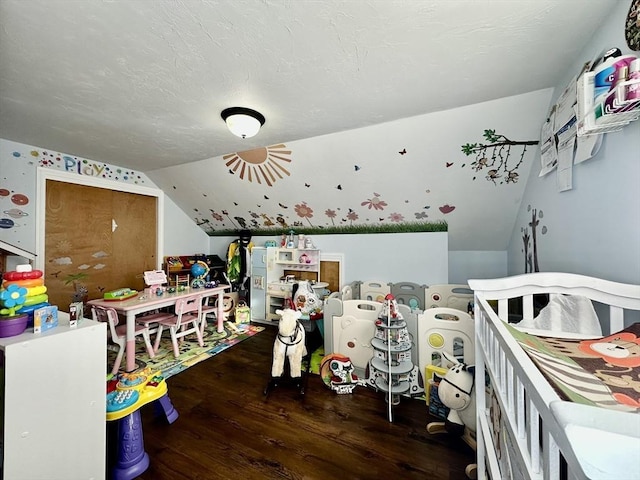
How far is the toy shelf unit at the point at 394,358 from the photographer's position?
75.3 inches

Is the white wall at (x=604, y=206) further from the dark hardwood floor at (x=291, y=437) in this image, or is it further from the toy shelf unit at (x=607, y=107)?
the dark hardwood floor at (x=291, y=437)

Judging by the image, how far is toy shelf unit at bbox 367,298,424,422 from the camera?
191 centimetres

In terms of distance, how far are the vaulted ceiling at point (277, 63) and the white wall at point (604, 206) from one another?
0.12m

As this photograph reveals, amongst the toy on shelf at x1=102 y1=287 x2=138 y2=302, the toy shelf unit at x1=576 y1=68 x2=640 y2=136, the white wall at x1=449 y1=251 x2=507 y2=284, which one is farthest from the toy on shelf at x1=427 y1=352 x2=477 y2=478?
the toy on shelf at x1=102 y1=287 x2=138 y2=302

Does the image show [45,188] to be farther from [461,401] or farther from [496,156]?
[496,156]

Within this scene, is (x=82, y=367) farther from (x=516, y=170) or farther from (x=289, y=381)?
(x=516, y=170)

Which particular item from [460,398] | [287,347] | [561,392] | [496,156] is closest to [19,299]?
[287,347]

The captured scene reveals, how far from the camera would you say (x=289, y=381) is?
2.28 meters

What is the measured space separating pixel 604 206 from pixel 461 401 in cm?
129

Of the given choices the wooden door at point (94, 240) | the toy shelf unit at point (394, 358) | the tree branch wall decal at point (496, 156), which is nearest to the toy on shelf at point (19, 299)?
the toy shelf unit at point (394, 358)

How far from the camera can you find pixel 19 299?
116cm

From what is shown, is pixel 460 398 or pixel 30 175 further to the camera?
pixel 30 175

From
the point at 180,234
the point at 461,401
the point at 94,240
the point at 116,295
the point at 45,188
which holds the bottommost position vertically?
the point at 461,401

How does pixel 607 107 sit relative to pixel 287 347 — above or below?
above
